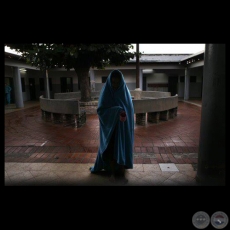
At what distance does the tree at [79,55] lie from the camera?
7.12 metres

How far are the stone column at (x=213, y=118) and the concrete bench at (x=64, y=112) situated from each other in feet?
15.3

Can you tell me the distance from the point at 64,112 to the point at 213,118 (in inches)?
212

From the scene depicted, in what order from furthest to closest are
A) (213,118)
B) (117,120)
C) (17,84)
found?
(17,84) < (117,120) < (213,118)

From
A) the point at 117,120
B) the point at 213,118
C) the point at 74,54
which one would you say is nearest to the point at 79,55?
the point at 74,54

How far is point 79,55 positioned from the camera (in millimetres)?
8469

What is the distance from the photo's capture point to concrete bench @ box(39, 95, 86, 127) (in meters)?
→ 6.45

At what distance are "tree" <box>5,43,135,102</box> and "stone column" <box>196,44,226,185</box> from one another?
17.4 feet

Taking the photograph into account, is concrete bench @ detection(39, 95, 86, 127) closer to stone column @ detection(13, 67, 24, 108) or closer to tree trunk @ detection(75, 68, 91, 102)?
tree trunk @ detection(75, 68, 91, 102)
